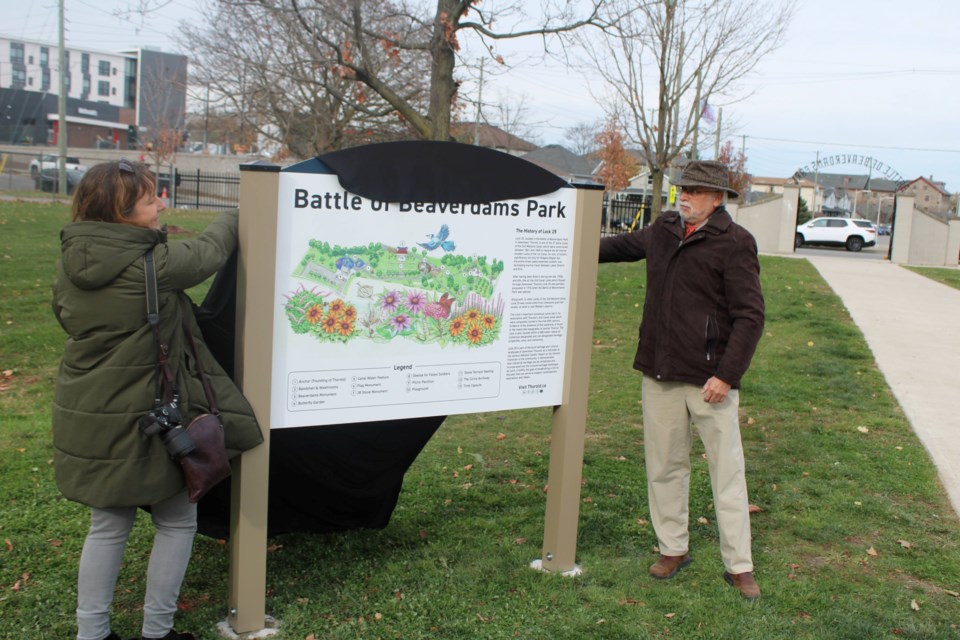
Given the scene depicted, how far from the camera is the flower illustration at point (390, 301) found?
3516 mm

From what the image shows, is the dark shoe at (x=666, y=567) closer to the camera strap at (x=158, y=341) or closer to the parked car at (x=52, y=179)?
the camera strap at (x=158, y=341)

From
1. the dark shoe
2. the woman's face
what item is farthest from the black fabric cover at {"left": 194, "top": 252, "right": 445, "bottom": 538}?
the dark shoe

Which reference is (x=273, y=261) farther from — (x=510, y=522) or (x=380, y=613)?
(x=510, y=522)

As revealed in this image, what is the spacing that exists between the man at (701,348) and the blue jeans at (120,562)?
2076 millimetres

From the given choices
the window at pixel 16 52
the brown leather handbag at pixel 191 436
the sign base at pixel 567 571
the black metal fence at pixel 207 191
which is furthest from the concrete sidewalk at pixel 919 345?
the window at pixel 16 52

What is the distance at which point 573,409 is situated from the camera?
161 inches

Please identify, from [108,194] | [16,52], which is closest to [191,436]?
[108,194]

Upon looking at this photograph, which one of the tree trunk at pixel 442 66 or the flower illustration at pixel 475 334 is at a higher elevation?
the tree trunk at pixel 442 66

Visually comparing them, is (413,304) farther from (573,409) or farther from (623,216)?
(623,216)

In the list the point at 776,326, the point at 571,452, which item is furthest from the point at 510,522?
the point at 776,326

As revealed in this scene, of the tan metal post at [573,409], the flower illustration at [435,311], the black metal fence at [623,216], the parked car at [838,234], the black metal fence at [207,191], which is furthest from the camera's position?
the parked car at [838,234]

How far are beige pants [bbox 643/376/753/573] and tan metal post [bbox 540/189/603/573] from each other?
1.06 feet

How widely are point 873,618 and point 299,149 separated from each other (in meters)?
28.2

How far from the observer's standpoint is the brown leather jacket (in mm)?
3711
